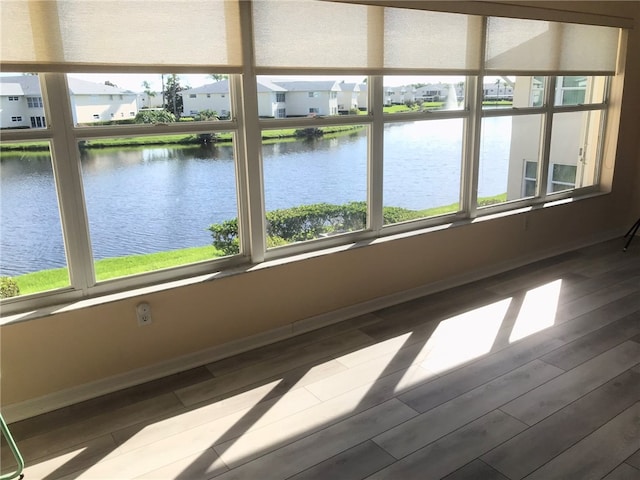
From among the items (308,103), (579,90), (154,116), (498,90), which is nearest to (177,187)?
(154,116)

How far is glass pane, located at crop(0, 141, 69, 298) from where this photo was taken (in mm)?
2500

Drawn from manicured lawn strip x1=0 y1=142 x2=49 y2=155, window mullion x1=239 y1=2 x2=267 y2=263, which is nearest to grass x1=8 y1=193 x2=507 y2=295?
window mullion x1=239 y1=2 x2=267 y2=263

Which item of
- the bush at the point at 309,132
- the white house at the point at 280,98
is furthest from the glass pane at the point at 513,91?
the bush at the point at 309,132

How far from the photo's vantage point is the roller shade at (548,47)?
4156 mm

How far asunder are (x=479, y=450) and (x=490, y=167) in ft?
9.42

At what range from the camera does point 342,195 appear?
3.69 m

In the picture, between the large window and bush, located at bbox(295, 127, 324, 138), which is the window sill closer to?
the large window

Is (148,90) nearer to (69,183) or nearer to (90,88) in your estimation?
(90,88)

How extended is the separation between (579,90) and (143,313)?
15.3ft

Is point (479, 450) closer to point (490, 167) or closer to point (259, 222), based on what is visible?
point (259, 222)

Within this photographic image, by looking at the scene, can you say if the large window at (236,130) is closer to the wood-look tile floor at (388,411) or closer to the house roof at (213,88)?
the house roof at (213,88)

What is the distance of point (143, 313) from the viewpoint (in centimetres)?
290

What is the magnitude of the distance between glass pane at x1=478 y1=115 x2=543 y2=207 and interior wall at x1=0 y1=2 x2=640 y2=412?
0.25 meters

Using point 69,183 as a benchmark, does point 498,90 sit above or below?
above
